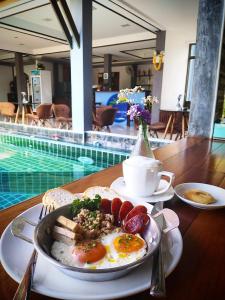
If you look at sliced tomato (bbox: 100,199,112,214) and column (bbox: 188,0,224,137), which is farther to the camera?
column (bbox: 188,0,224,137)

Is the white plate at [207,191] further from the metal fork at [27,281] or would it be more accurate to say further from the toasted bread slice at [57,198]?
the metal fork at [27,281]

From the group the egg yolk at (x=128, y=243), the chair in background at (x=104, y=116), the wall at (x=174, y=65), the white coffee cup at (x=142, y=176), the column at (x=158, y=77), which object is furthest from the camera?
the column at (x=158, y=77)

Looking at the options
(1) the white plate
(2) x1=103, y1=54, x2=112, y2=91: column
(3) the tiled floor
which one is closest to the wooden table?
(1) the white plate

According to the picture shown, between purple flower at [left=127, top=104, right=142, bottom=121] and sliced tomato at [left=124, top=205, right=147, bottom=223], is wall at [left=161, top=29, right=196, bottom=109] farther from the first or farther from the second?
sliced tomato at [left=124, top=205, right=147, bottom=223]

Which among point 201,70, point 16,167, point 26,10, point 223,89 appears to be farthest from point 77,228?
point 26,10

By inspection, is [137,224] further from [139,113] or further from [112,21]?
[112,21]

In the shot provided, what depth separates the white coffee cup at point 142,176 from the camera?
67 cm

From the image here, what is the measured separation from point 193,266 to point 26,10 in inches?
228

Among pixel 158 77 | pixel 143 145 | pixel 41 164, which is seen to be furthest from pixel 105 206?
pixel 158 77

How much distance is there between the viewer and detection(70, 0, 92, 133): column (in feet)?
12.1

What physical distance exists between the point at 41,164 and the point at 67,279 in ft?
9.38

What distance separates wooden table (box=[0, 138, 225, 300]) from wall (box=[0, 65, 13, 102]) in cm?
1426

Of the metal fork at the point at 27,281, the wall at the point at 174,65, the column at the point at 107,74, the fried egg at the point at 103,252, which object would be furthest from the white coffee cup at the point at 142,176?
the column at the point at 107,74

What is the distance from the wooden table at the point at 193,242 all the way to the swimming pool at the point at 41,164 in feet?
5.04
